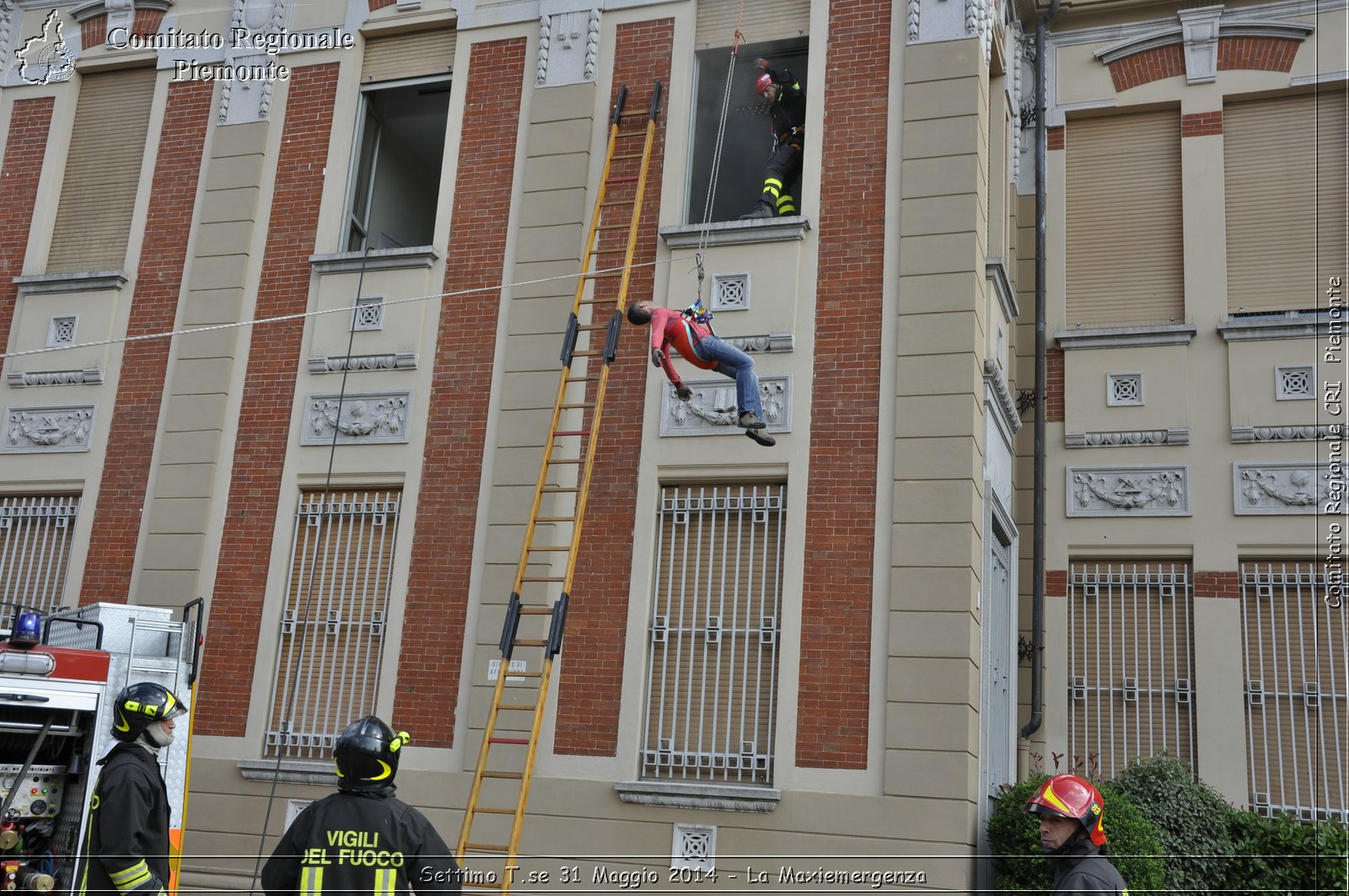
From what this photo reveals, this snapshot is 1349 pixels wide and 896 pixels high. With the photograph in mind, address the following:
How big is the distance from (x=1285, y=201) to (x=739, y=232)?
6186 mm

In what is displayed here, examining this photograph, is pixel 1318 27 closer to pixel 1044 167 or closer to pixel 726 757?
pixel 1044 167

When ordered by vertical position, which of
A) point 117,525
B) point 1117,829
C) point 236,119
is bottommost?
point 1117,829

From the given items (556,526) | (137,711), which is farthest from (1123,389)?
(137,711)

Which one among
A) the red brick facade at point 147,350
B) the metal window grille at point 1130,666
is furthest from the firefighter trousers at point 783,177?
the red brick facade at point 147,350

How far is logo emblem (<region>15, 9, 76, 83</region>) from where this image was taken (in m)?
14.9

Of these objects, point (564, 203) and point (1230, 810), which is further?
point (564, 203)

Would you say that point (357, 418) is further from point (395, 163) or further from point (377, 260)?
point (395, 163)

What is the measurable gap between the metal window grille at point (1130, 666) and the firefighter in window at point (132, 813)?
8.50 metres

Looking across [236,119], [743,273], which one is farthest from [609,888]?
[236,119]

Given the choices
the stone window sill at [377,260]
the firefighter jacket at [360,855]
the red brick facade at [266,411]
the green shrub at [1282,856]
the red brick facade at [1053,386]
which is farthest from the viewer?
the red brick facade at [1053,386]

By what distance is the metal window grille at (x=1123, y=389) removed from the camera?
44.2ft

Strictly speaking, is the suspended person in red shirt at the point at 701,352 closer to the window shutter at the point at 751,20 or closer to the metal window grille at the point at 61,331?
the window shutter at the point at 751,20

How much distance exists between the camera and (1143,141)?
14.3 m

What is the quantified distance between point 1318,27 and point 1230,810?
327 inches
